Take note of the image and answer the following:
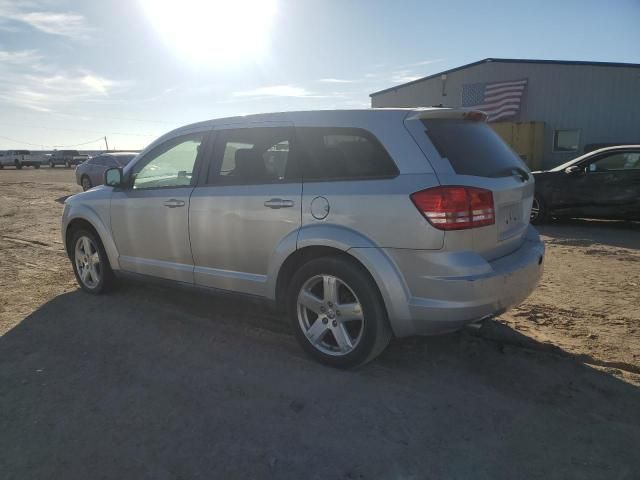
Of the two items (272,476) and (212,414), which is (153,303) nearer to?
(212,414)

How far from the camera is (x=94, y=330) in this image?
434 cm

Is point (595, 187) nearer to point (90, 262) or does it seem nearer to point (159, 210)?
point (159, 210)

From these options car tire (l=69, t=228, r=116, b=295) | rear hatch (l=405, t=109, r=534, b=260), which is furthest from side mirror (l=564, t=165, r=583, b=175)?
car tire (l=69, t=228, r=116, b=295)

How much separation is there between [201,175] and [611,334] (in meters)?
3.70

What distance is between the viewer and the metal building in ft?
61.0

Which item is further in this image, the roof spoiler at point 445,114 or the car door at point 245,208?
the car door at point 245,208

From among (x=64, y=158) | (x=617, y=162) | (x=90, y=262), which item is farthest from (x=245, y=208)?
(x=64, y=158)

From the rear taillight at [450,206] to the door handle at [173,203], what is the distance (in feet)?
7.14

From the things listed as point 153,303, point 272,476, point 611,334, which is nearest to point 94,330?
point 153,303

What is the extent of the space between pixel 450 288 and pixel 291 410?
1.22m

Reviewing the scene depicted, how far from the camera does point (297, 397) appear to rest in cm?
312

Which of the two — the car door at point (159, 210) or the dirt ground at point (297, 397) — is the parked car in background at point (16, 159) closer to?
the dirt ground at point (297, 397)

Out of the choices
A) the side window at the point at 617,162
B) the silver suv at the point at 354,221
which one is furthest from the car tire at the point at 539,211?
the silver suv at the point at 354,221

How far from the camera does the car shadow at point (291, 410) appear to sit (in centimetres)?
246
